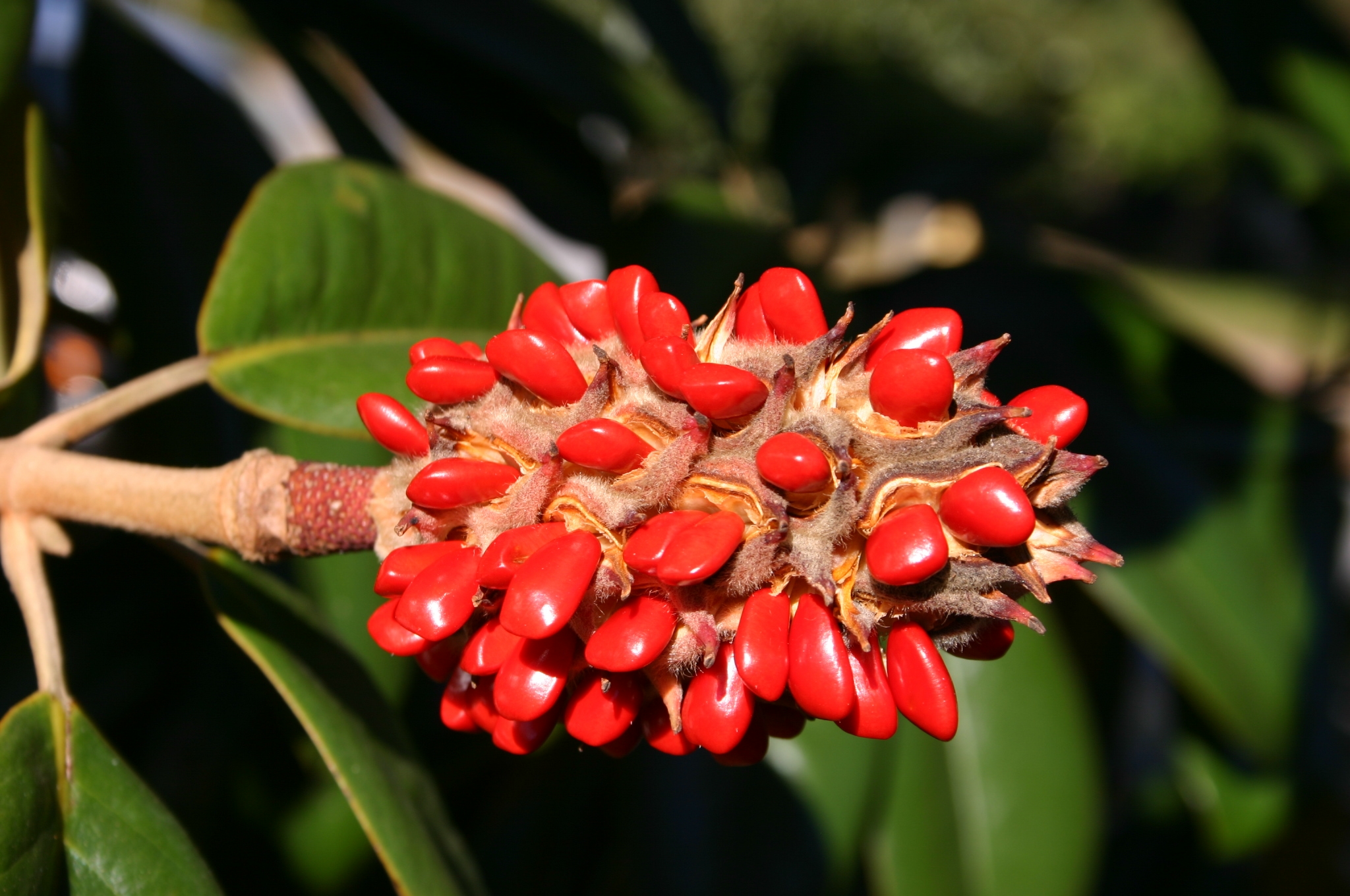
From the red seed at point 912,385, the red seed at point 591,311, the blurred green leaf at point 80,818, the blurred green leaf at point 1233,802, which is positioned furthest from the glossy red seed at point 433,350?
the blurred green leaf at point 1233,802

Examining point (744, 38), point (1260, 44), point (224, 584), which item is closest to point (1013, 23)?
point (744, 38)

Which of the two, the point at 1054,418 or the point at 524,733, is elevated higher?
the point at 1054,418

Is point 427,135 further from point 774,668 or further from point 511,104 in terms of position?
point 774,668

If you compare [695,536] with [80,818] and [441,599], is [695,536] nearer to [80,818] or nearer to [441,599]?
[441,599]

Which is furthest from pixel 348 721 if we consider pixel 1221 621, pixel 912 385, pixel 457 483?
pixel 1221 621

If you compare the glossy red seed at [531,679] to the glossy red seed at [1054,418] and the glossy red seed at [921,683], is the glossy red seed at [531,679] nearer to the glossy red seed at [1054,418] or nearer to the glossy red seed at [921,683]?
the glossy red seed at [921,683]

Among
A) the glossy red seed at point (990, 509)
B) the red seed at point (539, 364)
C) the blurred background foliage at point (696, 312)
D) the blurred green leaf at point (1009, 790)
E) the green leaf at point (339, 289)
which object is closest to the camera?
the glossy red seed at point (990, 509)
